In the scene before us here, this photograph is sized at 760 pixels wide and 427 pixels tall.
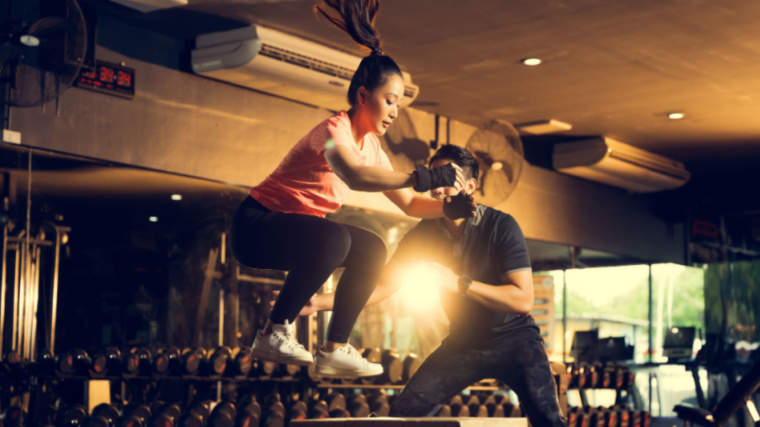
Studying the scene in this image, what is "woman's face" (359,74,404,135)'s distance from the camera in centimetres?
222

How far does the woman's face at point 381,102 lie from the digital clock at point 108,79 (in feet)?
10.9

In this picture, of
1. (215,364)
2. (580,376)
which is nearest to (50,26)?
(215,364)

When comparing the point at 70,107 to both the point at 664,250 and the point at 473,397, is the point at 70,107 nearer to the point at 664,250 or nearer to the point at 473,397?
the point at 473,397

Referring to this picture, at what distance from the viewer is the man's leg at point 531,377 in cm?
307

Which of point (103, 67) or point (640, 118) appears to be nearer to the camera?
point (103, 67)

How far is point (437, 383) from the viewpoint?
126 inches

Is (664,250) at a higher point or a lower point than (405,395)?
higher

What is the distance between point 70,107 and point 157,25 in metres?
0.84

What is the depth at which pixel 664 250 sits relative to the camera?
10.4 meters

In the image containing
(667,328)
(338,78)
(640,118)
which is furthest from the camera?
(667,328)

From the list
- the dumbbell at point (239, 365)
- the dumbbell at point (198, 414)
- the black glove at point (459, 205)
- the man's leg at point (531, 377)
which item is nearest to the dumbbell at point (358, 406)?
the dumbbell at point (239, 365)

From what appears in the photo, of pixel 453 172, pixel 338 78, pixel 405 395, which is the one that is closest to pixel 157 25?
pixel 338 78

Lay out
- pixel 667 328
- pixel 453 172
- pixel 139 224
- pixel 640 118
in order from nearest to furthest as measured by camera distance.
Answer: pixel 453 172
pixel 139 224
pixel 640 118
pixel 667 328

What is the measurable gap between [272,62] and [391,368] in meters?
2.39
